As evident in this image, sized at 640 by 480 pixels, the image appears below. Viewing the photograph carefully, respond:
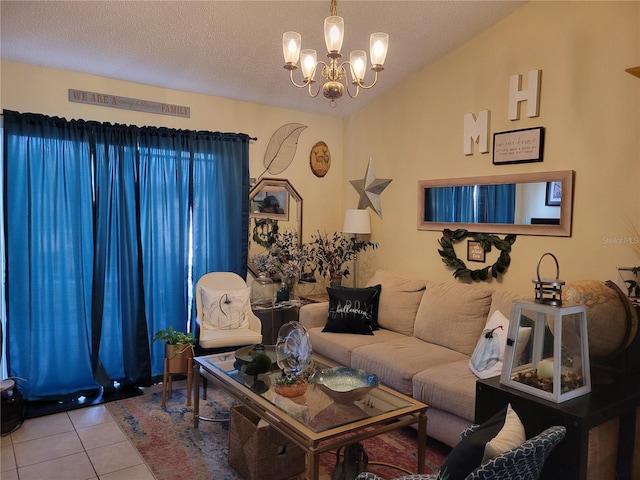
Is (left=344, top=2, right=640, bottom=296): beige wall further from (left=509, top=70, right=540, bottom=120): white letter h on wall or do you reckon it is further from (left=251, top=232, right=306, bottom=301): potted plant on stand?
(left=251, top=232, right=306, bottom=301): potted plant on stand

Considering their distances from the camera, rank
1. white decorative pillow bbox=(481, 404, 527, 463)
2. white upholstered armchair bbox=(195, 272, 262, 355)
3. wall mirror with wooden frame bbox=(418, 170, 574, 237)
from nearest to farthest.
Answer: white decorative pillow bbox=(481, 404, 527, 463) < wall mirror with wooden frame bbox=(418, 170, 574, 237) < white upholstered armchair bbox=(195, 272, 262, 355)

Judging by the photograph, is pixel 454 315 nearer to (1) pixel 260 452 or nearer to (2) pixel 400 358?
(2) pixel 400 358

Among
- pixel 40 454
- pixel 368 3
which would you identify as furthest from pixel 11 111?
pixel 368 3

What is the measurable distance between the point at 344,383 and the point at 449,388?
0.63m

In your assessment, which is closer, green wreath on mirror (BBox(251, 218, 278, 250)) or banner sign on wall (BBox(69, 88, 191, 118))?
banner sign on wall (BBox(69, 88, 191, 118))

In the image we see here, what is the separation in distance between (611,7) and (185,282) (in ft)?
12.0

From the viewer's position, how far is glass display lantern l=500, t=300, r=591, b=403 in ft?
5.35

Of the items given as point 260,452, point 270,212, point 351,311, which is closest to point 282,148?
point 270,212

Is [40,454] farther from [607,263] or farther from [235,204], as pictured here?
[607,263]

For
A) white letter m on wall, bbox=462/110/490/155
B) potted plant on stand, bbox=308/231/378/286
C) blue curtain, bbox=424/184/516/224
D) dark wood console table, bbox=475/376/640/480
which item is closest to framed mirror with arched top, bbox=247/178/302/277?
potted plant on stand, bbox=308/231/378/286

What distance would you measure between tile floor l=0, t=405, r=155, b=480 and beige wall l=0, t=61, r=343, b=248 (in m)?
2.22

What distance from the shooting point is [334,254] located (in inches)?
185

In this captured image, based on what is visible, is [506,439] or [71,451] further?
[71,451]

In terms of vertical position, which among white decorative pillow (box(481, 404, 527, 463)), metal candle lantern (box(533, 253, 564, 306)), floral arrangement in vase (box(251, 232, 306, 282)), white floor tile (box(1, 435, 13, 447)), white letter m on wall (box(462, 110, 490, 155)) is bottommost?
white floor tile (box(1, 435, 13, 447))
